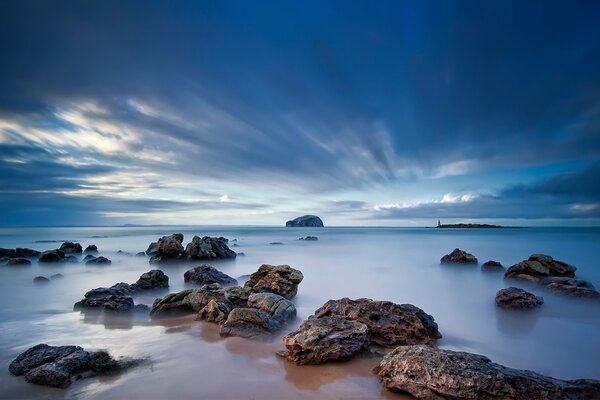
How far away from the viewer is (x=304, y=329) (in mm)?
6078

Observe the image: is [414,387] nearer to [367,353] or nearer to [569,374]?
[367,353]

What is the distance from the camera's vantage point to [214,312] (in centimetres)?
840

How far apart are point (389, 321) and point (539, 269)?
12.7m

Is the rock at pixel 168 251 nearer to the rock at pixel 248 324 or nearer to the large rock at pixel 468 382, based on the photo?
the rock at pixel 248 324

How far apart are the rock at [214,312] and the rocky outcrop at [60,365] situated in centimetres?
272

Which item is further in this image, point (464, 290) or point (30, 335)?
point (464, 290)

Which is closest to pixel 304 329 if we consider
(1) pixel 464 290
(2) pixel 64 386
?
(2) pixel 64 386

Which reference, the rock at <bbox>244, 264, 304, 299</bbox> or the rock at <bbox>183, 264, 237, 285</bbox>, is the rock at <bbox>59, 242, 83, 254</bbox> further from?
the rock at <bbox>244, 264, 304, 299</bbox>

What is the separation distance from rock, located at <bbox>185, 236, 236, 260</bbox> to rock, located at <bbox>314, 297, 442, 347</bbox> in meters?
17.9

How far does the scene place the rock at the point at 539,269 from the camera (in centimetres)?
1520

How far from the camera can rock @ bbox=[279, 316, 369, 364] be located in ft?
18.4

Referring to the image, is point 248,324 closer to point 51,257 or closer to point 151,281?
point 151,281

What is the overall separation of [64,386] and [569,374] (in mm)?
8479

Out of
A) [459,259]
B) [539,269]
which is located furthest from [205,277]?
[459,259]
